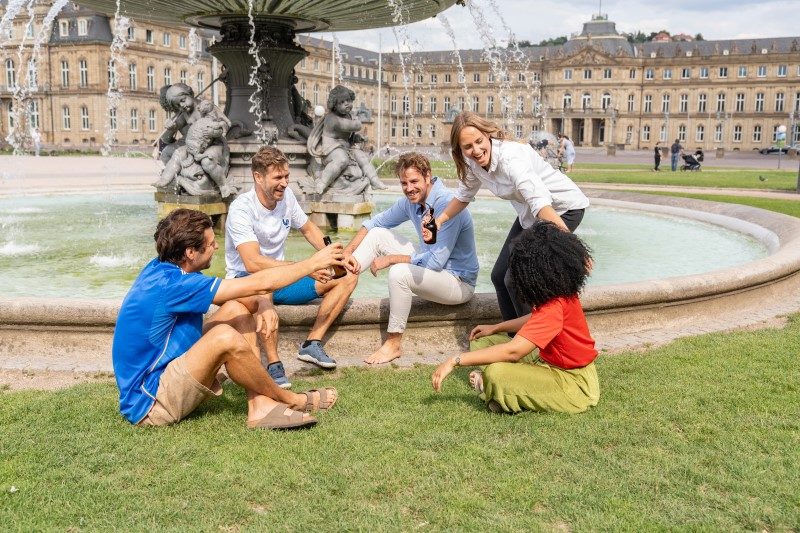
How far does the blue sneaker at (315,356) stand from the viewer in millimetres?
5188

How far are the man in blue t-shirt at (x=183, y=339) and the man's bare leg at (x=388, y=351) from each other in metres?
1.34

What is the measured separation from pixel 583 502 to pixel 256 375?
1725mm

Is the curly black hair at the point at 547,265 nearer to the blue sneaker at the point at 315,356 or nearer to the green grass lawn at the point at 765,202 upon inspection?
the blue sneaker at the point at 315,356

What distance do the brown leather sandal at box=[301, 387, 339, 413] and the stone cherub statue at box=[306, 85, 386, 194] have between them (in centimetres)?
682

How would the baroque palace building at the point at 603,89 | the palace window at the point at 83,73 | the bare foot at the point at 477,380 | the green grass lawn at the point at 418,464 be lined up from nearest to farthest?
the green grass lawn at the point at 418,464, the bare foot at the point at 477,380, the palace window at the point at 83,73, the baroque palace building at the point at 603,89

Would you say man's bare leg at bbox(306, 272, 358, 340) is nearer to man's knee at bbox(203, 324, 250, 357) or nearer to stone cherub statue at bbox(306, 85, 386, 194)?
man's knee at bbox(203, 324, 250, 357)

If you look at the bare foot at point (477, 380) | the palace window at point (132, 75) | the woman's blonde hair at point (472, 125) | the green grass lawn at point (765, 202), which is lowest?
the bare foot at point (477, 380)

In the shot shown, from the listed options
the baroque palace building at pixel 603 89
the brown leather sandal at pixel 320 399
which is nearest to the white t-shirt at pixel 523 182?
the brown leather sandal at pixel 320 399

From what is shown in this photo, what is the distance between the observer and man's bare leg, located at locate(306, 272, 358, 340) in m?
5.31

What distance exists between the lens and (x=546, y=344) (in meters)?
4.18

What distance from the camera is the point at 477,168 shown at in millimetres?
4926

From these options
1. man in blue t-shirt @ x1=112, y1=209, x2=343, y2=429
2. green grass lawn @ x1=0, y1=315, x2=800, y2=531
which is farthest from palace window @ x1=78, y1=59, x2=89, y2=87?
man in blue t-shirt @ x1=112, y1=209, x2=343, y2=429

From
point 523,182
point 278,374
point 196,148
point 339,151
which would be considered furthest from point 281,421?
point 339,151

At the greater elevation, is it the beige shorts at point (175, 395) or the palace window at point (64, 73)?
the palace window at point (64, 73)
